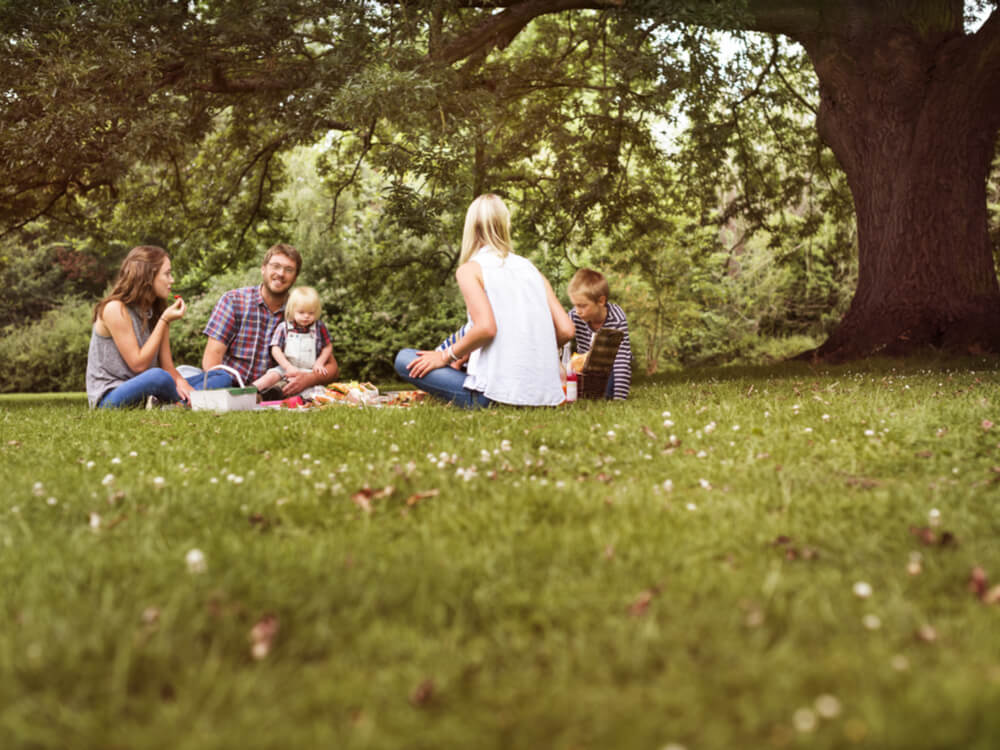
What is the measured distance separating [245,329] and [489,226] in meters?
3.53

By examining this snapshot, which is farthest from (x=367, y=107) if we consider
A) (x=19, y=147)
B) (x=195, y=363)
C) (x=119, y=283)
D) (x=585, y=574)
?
(x=195, y=363)

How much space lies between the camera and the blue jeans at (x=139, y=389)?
729 centimetres

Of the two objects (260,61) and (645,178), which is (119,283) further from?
(645,178)

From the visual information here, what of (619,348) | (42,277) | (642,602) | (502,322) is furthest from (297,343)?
(42,277)

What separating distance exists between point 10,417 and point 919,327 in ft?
35.0

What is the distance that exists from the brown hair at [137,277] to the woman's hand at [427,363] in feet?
9.30

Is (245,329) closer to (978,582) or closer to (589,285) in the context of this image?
(589,285)

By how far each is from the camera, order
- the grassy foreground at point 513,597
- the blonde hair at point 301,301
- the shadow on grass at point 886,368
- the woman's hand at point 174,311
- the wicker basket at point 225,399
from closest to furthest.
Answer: the grassy foreground at point 513,597 → the wicker basket at point 225,399 → the woman's hand at point 174,311 → the blonde hair at point 301,301 → the shadow on grass at point 886,368

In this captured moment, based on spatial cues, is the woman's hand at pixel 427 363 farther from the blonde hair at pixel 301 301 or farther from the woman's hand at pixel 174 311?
the blonde hair at pixel 301 301

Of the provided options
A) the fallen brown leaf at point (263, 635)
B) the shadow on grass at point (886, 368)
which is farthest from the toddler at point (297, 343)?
the fallen brown leaf at point (263, 635)

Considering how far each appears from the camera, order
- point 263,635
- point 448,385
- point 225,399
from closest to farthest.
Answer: point 263,635
point 448,385
point 225,399

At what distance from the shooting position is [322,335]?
8.97 m

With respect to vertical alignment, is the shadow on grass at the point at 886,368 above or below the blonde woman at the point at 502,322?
below

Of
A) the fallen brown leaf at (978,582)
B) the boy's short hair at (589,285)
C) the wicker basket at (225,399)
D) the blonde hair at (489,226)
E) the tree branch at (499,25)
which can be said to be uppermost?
the tree branch at (499,25)
